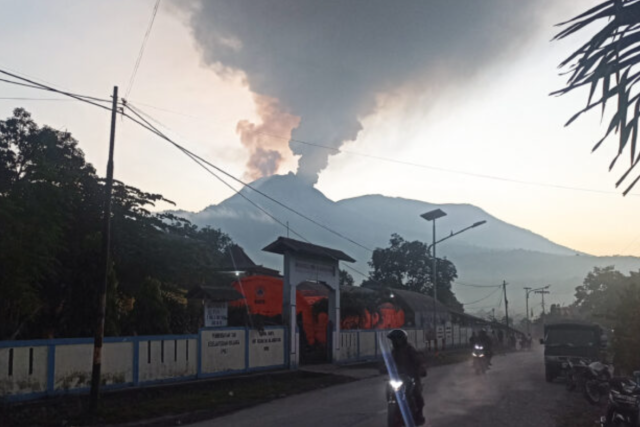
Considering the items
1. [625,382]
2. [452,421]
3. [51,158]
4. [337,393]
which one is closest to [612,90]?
[625,382]

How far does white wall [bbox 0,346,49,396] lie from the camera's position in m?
14.4

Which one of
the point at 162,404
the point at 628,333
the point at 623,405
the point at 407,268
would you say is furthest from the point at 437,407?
the point at 407,268

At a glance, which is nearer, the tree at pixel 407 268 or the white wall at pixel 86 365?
the white wall at pixel 86 365

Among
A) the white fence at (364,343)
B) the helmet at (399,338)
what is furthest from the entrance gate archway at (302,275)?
the helmet at (399,338)

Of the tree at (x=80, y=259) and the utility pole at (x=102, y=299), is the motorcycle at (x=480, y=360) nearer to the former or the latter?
the tree at (x=80, y=259)

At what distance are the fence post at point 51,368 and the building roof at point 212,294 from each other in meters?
8.81

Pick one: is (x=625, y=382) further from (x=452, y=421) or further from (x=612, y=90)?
(x=612, y=90)

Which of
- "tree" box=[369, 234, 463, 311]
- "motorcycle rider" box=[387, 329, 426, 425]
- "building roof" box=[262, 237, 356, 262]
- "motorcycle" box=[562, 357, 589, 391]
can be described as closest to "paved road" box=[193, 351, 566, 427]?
"motorcycle" box=[562, 357, 589, 391]

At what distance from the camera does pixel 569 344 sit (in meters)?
23.2

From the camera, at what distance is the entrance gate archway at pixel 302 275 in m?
27.3

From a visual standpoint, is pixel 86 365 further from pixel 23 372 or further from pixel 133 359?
pixel 23 372

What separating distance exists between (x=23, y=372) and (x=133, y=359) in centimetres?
368

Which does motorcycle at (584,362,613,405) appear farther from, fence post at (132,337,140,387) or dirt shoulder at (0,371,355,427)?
fence post at (132,337,140,387)

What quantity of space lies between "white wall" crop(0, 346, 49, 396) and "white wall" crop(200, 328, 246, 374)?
6379mm
